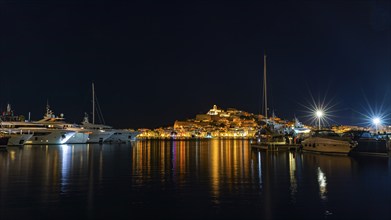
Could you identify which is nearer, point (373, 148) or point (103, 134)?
point (373, 148)

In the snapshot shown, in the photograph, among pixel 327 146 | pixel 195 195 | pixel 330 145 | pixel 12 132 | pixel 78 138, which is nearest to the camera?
pixel 195 195

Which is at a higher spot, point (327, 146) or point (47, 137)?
point (47, 137)

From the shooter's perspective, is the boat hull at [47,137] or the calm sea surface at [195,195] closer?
the calm sea surface at [195,195]

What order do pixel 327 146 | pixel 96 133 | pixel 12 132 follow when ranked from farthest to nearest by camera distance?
pixel 96 133 < pixel 12 132 < pixel 327 146

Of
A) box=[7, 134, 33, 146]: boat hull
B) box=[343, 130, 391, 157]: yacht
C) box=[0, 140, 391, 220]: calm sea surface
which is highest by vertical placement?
box=[7, 134, 33, 146]: boat hull

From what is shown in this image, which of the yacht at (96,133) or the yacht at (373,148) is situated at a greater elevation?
the yacht at (96,133)

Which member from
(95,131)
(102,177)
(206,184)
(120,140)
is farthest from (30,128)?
(206,184)

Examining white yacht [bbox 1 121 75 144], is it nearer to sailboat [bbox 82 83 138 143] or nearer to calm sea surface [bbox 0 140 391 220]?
sailboat [bbox 82 83 138 143]

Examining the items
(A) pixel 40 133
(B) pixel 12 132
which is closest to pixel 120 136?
(A) pixel 40 133

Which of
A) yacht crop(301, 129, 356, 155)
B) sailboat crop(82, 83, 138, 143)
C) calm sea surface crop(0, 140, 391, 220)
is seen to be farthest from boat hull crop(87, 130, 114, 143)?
calm sea surface crop(0, 140, 391, 220)

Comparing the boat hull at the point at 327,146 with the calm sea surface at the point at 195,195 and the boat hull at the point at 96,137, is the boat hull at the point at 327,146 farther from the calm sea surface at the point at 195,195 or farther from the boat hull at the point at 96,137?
the boat hull at the point at 96,137

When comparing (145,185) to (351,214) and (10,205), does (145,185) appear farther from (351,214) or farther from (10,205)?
(351,214)

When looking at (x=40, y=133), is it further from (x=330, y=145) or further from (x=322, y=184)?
(x=322, y=184)

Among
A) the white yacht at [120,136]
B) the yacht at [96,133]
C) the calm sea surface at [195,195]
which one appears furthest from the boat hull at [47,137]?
the calm sea surface at [195,195]
